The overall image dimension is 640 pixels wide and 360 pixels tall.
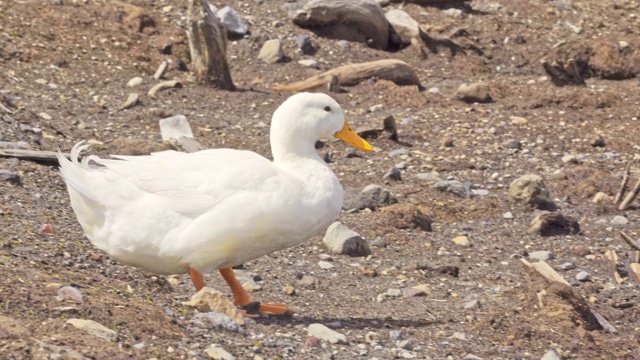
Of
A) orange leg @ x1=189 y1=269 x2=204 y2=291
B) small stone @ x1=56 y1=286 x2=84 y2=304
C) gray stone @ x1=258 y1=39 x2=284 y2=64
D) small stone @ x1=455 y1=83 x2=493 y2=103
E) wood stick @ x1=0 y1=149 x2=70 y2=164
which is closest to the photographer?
small stone @ x1=56 y1=286 x2=84 y2=304

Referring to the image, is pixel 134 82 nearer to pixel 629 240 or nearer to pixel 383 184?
pixel 383 184

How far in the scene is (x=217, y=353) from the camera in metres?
5.64

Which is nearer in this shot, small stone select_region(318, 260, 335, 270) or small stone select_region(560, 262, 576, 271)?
small stone select_region(318, 260, 335, 270)

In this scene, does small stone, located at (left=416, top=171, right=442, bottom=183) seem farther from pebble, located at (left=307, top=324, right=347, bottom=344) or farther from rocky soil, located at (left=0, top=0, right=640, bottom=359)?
pebble, located at (left=307, top=324, right=347, bottom=344)

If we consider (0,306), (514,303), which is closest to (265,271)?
(514,303)

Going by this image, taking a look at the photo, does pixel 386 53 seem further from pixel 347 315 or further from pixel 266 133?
pixel 347 315

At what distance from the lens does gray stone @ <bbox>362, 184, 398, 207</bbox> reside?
9414 millimetres

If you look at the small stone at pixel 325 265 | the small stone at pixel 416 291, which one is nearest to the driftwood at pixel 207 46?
the small stone at pixel 325 265

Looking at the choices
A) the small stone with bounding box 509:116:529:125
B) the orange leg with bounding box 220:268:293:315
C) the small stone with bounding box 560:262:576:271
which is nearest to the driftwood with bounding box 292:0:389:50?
the small stone with bounding box 509:116:529:125

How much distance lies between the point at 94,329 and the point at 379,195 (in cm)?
423

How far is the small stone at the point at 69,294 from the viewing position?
5.83m

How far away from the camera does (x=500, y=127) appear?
11.6m

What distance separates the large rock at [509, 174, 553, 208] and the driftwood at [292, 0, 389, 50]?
4.67 m

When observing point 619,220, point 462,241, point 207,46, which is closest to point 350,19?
point 207,46
